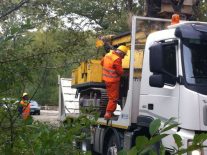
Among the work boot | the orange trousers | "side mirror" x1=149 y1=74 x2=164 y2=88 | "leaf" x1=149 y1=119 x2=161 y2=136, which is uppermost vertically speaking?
"side mirror" x1=149 y1=74 x2=164 y2=88

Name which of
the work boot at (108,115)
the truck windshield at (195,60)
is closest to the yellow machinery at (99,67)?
the work boot at (108,115)

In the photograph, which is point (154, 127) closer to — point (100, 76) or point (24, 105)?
point (24, 105)

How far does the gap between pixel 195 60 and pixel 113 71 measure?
5.92ft

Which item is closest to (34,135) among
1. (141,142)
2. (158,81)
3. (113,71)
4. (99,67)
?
(141,142)

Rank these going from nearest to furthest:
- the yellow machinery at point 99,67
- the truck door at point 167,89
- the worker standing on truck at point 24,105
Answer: the worker standing on truck at point 24,105 < the truck door at point 167,89 < the yellow machinery at point 99,67

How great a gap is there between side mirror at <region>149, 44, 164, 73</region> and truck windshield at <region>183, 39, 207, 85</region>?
318 mm

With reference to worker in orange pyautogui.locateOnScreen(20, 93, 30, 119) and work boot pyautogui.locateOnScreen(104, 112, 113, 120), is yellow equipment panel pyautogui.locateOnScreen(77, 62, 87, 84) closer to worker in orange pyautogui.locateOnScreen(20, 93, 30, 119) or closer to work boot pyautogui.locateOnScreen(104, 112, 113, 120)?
work boot pyautogui.locateOnScreen(104, 112, 113, 120)

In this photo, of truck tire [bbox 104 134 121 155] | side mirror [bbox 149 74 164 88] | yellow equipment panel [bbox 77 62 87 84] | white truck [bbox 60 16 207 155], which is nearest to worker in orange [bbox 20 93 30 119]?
white truck [bbox 60 16 207 155]

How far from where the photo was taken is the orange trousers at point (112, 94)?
724cm

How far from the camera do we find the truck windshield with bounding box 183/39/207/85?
5.60m

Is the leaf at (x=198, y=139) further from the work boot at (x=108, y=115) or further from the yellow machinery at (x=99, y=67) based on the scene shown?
the work boot at (x=108, y=115)

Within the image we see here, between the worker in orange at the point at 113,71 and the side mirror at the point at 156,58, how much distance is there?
1.49 metres

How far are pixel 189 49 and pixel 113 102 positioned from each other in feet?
6.67

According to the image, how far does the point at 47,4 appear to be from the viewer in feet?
14.5
